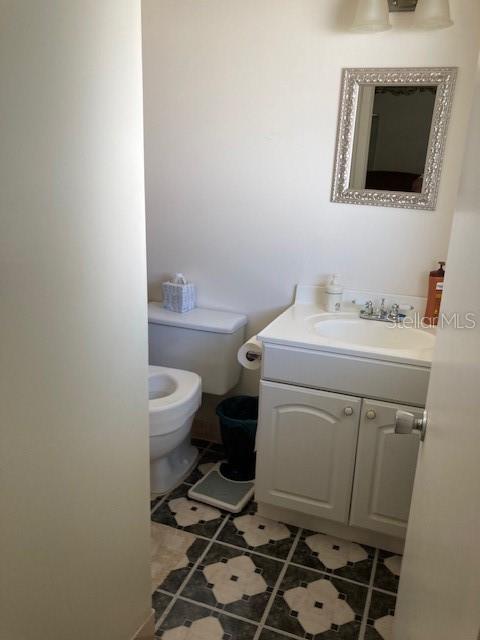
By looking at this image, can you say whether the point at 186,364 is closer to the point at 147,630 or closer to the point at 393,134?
the point at 147,630

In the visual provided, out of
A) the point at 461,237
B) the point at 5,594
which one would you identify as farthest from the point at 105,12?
the point at 5,594

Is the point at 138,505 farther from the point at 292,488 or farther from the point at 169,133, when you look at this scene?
the point at 169,133

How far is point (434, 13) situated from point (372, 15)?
206mm

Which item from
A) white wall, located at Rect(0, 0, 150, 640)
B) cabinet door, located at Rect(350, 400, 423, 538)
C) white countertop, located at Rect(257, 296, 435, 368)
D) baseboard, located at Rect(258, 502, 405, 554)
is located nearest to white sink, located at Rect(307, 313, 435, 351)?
white countertop, located at Rect(257, 296, 435, 368)

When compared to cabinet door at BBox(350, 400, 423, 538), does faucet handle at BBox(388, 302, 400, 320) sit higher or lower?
higher

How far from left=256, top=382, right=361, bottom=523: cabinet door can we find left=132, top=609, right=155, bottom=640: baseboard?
0.64 meters

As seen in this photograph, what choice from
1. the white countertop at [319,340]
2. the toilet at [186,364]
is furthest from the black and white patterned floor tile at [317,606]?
the white countertop at [319,340]

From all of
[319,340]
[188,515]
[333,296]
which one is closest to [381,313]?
[333,296]

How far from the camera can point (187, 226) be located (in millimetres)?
2404

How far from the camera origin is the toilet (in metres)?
2.19

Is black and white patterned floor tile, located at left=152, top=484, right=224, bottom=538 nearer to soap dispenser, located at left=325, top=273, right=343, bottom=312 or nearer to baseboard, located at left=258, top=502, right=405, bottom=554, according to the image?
baseboard, located at left=258, top=502, right=405, bottom=554

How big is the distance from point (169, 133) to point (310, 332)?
44.8 inches

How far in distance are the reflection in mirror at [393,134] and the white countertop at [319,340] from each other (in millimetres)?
548

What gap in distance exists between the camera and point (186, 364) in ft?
7.74
